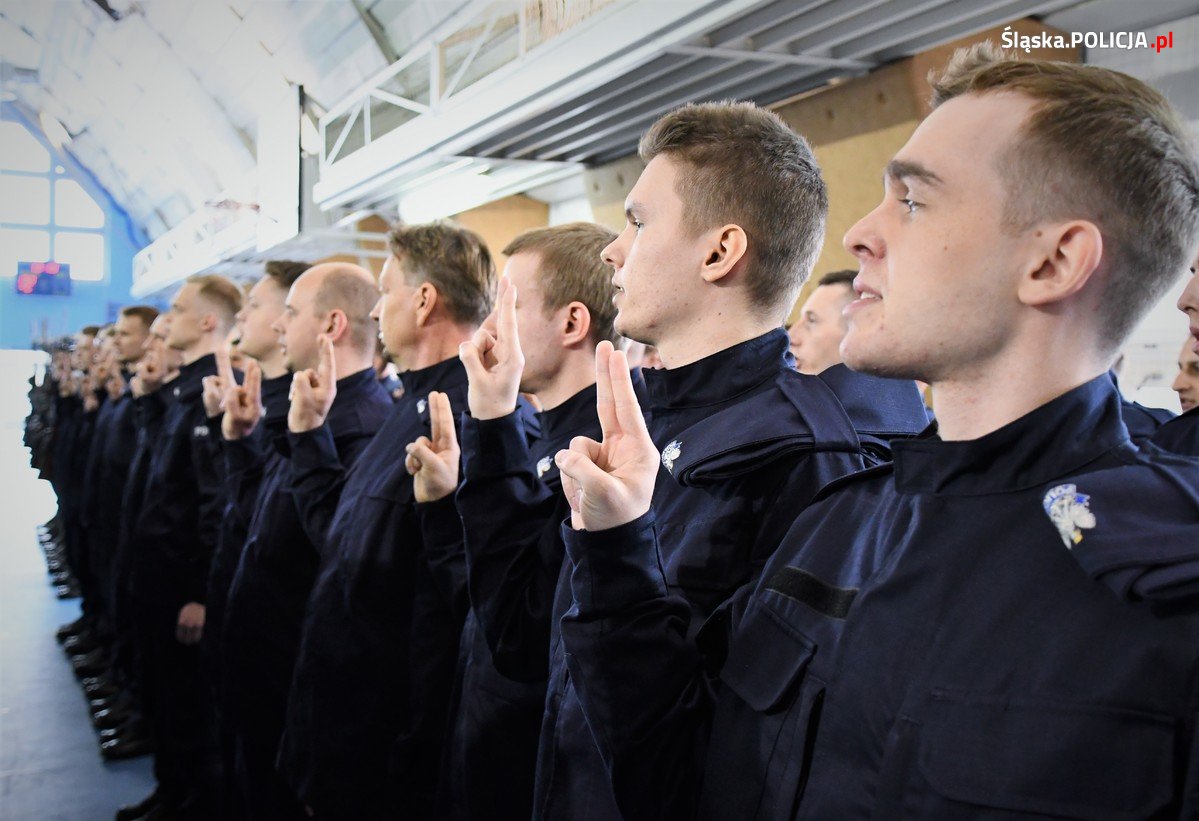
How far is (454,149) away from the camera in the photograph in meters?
6.91

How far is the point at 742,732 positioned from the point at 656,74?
4558 mm

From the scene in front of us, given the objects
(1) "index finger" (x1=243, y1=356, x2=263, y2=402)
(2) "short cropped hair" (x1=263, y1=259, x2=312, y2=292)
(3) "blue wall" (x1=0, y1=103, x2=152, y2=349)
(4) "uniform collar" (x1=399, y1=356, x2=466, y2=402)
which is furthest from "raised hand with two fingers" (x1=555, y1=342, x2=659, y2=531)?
(3) "blue wall" (x1=0, y1=103, x2=152, y2=349)

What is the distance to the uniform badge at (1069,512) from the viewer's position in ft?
2.64

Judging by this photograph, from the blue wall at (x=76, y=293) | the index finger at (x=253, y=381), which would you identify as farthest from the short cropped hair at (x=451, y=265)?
the blue wall at (x=76, y=293)

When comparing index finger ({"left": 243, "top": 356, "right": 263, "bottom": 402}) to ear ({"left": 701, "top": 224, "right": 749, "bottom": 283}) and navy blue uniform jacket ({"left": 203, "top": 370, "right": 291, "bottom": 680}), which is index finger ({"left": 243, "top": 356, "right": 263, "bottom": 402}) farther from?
ear ({"left": 701, "top": 224, "right": 749, "bottom": 283})

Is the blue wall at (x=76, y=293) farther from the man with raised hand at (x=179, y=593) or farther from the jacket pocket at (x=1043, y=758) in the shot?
the jacket pocket at (x=1043, y=758)

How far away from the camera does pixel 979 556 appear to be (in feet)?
2.97

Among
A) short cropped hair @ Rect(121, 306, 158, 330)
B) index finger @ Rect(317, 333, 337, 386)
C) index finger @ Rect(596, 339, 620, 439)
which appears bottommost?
index finger @ Rect(596, 339, 620, 439)

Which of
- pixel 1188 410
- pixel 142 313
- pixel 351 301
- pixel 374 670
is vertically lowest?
pixel 374 670

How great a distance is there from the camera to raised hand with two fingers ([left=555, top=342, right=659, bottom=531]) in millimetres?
1180

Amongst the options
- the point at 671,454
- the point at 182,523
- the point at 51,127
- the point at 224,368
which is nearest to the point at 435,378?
the point at 671,454

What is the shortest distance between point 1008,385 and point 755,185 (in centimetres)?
73

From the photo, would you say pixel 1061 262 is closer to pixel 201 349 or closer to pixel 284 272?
pixel 284 272

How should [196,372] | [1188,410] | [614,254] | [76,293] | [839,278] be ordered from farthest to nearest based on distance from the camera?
[76,293] < [196,372] < [839,278] < [1188,410] < [614,254]
